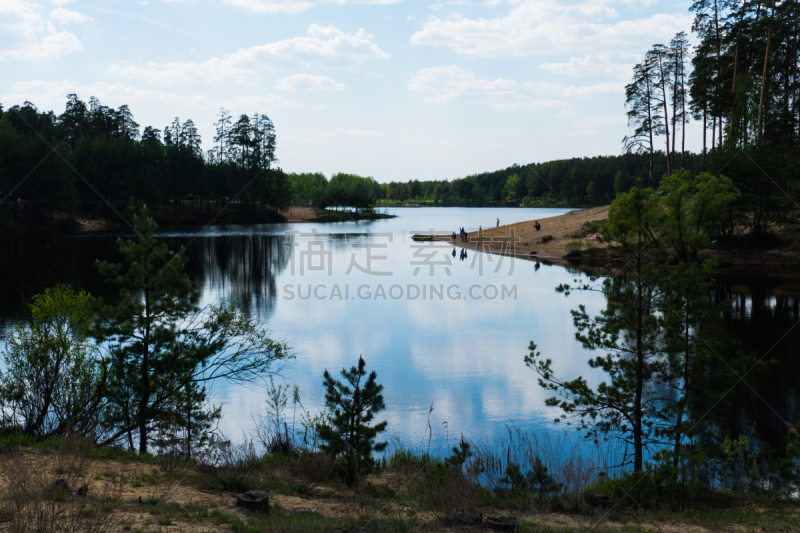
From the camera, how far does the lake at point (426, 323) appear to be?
1427 cm

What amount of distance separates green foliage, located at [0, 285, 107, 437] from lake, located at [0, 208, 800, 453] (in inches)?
127

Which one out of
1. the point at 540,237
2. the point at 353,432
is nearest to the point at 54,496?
the point at 353,432

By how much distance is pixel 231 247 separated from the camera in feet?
178

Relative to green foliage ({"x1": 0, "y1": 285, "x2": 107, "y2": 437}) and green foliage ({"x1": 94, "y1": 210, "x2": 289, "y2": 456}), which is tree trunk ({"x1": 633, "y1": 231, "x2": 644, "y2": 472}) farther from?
green foliage ({"x1": 0, "y1": 285, "x2": 107, "y2": 437})

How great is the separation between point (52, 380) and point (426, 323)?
15.3 meters

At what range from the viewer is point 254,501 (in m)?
7.01

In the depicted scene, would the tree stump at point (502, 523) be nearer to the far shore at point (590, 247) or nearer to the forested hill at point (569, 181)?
the far shore at point (590, 247)

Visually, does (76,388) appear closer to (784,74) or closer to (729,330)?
(729,330)

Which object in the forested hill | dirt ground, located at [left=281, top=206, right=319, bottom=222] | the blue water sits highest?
the forested hill

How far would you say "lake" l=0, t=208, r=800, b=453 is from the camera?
46.8 feet

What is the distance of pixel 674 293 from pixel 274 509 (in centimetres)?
899

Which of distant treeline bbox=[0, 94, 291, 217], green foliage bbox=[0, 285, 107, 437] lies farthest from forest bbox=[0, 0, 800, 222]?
green foliage bbox=[0, 285, 107, 437]

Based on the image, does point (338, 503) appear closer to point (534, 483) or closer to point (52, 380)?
point (534, 483)

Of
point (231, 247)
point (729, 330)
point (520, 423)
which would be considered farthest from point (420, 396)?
point (231, 247)
